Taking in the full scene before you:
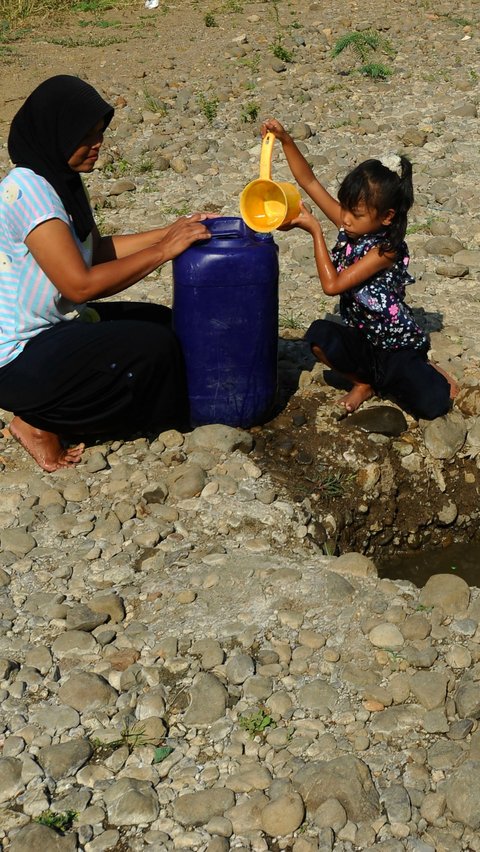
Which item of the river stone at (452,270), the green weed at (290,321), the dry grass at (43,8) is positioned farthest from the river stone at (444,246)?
the dry grass at (43,8)

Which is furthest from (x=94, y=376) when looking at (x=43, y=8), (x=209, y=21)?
(x=43, y=8)

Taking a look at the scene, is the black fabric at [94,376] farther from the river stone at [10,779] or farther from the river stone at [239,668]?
the river stone at [10,779]

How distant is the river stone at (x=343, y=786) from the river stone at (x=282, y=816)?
0.04 metres

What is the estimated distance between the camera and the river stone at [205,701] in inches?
102

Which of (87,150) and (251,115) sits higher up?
(87,150)

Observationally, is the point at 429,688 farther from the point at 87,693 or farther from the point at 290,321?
the point at 290,321

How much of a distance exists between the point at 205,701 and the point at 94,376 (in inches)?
53.2

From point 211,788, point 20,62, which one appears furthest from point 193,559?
point 20,62

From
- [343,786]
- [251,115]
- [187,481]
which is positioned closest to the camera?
[343,786]

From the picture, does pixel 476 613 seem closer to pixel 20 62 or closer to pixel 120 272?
pixel 120 272

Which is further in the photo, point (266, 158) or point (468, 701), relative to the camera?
point (266, 158)

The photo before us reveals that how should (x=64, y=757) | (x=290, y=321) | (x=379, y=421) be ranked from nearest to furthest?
(x=64, y=757), (x=379, y=421), (x=290, y=321)

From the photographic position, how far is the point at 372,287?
3.82m

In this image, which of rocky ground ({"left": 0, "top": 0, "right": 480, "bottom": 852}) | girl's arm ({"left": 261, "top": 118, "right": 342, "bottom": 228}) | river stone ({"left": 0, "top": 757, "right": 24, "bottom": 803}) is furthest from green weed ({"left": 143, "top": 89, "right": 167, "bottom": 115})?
river stone ({"left": 0, "top": 757, "right": 24, "bottom": 803})
